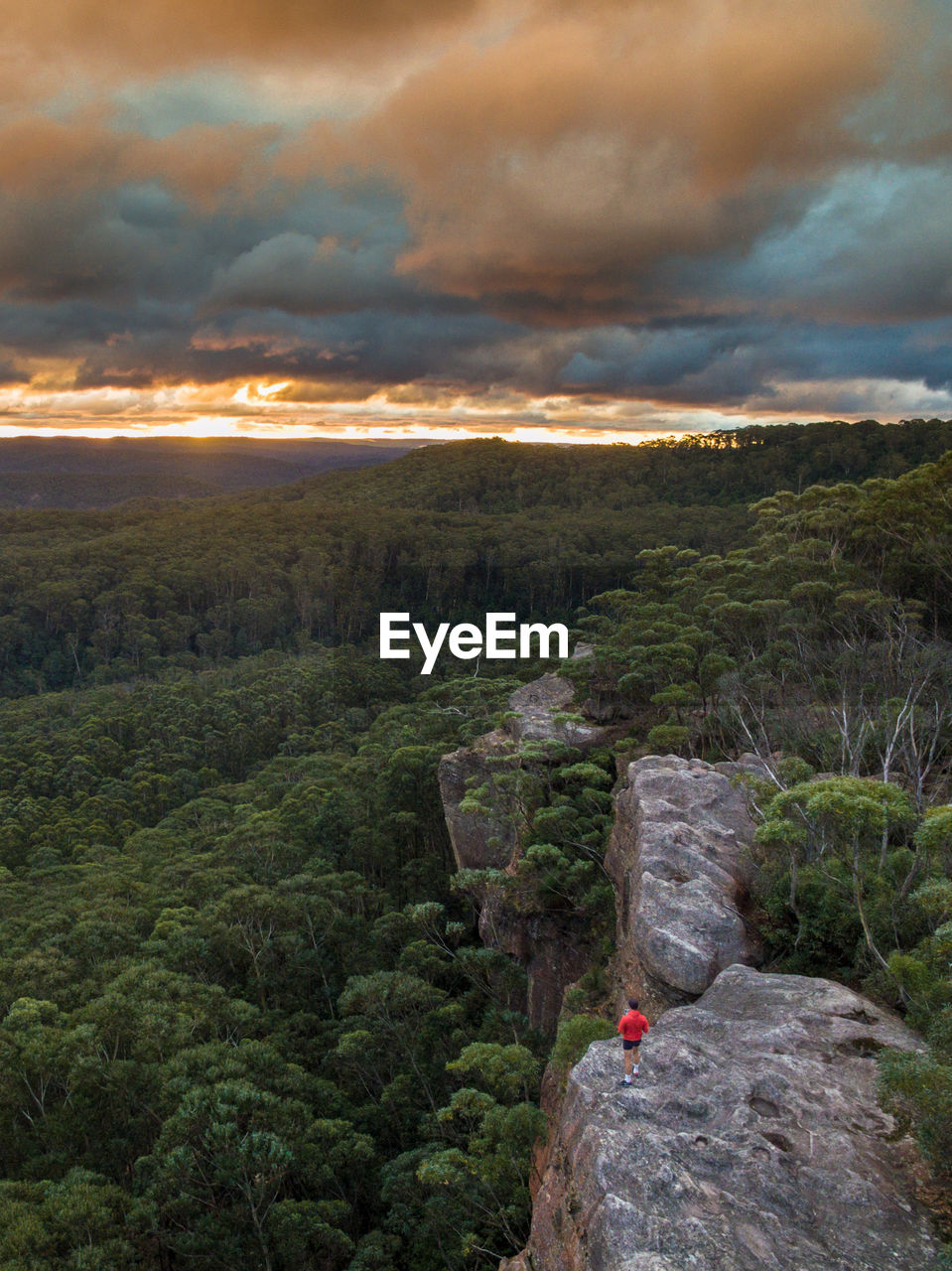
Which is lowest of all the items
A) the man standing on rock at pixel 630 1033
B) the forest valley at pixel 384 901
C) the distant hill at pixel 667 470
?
the forest valley at pixel 384 901

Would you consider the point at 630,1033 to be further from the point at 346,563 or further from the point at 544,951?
the point at 346,563

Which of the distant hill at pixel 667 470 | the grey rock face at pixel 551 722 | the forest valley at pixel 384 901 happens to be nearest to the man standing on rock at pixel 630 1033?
the forest valley at pixel 384 901

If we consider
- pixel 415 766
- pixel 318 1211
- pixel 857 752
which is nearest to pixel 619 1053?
pixel 857 752

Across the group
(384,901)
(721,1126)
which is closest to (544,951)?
(384,901)

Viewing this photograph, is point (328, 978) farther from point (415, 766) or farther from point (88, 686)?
point (88, 686)

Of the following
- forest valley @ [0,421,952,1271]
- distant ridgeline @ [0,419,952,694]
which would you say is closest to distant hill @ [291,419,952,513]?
distant ridgeline @ [0,419,952,694]

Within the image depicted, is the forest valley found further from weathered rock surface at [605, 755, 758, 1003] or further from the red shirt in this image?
the red shirt

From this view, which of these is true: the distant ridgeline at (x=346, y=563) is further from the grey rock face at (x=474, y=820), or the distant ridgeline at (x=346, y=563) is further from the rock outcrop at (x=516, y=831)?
the grey rock face at (x=474, y=820)
